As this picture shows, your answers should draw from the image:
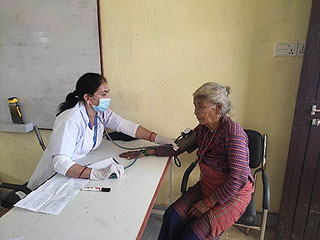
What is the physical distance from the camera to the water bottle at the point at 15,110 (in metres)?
2.00

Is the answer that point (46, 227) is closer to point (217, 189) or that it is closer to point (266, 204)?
point (217, 189)

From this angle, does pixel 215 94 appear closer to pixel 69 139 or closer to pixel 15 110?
pixel 69 139

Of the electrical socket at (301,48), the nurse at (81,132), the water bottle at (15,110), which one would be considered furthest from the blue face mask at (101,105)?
the electrical socket at (301,48)

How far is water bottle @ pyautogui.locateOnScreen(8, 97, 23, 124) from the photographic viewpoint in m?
2.00

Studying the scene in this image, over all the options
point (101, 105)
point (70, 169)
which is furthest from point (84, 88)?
point (70, 169)

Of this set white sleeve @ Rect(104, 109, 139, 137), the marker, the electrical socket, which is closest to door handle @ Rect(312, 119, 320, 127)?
the electrical socket

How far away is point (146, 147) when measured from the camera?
165 centimetres

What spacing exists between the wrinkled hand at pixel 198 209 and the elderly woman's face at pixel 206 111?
443 mm

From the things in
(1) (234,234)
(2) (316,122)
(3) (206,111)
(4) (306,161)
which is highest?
(3) (206,111)

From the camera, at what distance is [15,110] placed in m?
2.02

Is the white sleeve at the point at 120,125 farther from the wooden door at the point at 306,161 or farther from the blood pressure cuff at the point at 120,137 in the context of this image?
the wooden door at the point at 306,161

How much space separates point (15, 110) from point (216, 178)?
5.91ft

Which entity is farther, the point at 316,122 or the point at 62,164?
the point at 316,122

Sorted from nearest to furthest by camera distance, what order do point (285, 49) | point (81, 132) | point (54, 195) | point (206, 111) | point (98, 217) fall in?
point (98, 217)
point (54, 195)
point (206, 111)
point (81, 132)
point (285, 49)
